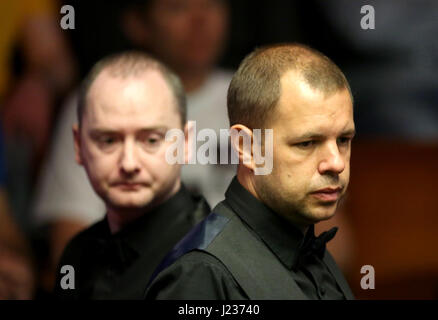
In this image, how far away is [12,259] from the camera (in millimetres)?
2611

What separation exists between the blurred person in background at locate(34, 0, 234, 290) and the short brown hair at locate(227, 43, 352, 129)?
1.00 m

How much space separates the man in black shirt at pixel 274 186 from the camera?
4.99ft

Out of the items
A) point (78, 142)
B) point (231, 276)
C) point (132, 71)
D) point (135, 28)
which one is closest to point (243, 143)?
point (231, 276)

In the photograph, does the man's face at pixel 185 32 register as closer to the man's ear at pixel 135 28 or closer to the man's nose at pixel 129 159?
the man's ear at pixel 135 28

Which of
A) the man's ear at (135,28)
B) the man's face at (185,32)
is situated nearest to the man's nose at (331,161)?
the man's face at (185,32)

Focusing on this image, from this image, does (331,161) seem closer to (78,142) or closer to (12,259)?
(78,142)

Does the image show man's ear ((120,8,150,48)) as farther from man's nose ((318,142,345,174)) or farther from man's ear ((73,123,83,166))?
man's nose ((318,142,345,174))

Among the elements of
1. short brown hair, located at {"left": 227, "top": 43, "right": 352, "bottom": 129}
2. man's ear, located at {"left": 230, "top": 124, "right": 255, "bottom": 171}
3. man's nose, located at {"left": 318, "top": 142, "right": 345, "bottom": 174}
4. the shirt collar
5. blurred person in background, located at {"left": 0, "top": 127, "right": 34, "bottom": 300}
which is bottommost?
blurred person in background, located at {"left": 0, "top": 127, "right": 34, "bottom": 300}

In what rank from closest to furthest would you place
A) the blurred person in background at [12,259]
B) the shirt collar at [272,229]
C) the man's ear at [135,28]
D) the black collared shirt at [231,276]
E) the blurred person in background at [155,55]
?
1. the black collared shirt at [231,276]
2. the shirt collar at [272,229]
3. the blurred person in background at [12,259]
4. the blurred person in background at [155,55]
5. the man's ear at [135,28]

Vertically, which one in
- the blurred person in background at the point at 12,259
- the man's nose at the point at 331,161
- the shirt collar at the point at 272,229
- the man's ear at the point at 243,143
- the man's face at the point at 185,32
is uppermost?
the man's face at the point at 185,32

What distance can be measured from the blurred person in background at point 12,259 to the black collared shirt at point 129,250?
279 millimetres

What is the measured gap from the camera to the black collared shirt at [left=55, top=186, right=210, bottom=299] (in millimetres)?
1903

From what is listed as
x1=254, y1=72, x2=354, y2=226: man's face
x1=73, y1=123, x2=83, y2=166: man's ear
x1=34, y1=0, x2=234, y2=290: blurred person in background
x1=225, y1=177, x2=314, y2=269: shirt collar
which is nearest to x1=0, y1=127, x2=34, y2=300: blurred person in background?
x1=34, y1=0, x2=234, y2=290: blurred person in background

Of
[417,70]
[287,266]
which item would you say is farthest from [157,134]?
[417,70]
